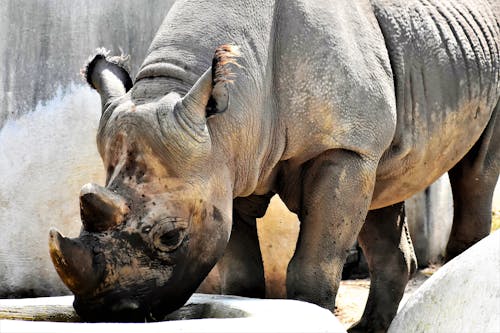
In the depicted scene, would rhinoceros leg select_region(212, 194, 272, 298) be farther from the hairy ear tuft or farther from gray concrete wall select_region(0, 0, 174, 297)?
gray concrete wall select_region(0, 0, 174, 297)

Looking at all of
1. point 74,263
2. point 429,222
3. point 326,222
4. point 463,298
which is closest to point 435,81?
point 326,222

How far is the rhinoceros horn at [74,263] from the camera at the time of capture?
182 inches

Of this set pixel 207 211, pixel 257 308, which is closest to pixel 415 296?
pixel 257 308

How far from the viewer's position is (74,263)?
468 centimetres

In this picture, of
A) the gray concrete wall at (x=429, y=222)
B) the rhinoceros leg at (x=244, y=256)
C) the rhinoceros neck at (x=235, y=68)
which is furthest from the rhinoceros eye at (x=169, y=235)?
the gray concrete wall at (x=429, y=222)

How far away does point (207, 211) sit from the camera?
518 cm

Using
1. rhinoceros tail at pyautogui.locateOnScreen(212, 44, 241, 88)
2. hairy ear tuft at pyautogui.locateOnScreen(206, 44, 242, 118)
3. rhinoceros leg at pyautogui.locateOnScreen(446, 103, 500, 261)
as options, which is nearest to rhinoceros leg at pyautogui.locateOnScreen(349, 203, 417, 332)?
rhinoceros leg at pyautogui.locateOnScreen(446, 103, 500, 261)

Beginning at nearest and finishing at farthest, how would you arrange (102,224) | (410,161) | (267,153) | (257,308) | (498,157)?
(257,308) → (102,224) → (267,153) → (410,161) → (498,157)

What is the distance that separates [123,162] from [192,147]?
0.31 metres

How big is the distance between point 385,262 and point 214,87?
2756 mm

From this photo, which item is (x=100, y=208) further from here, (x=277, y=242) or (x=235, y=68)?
(x=277, y=242)

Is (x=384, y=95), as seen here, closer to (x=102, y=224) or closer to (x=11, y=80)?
(x=102, y=224)

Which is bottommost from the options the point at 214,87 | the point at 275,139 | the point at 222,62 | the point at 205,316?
the point at 205,316

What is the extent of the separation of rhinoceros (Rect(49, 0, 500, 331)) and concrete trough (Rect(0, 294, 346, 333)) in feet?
0.46
